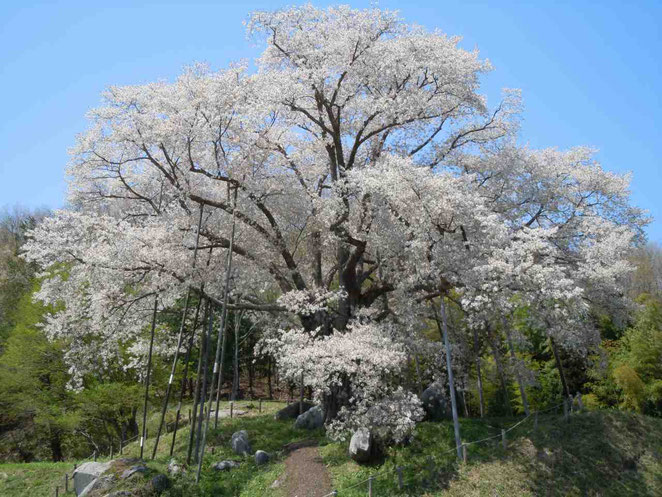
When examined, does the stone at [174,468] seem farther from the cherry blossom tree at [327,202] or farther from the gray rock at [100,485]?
the cherry blossom tree at [327,202]

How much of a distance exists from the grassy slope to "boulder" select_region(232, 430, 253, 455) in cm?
25

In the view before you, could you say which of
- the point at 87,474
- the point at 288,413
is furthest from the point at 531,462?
the point at 87,474

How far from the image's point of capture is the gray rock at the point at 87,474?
15.8 meters

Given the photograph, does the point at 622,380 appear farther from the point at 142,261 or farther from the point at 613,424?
the point at 142,261

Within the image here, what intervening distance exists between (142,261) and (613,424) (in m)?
16.7

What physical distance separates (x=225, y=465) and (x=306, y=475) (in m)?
3.21

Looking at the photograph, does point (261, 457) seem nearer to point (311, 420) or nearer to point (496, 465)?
point (311, 420)

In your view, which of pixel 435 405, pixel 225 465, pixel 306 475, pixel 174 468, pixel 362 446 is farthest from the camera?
pixel 435 405

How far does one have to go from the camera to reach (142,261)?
18.8 m

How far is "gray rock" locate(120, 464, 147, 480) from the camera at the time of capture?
1515 centimetres

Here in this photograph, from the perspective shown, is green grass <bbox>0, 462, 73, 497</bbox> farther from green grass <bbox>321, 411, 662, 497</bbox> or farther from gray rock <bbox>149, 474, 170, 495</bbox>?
green grass <bbox>321, 411, 662, 497</bbox>

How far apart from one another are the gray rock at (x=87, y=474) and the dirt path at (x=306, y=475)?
5.38 metres

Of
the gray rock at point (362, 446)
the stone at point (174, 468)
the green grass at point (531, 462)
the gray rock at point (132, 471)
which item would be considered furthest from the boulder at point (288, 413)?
the gray rock at point (132, 471)

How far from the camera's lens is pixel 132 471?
50.2 feet
